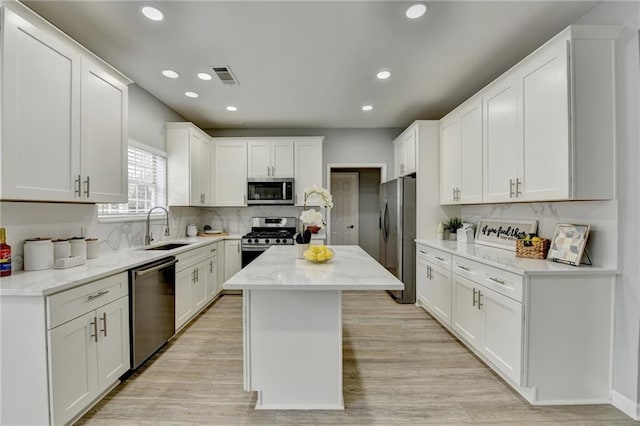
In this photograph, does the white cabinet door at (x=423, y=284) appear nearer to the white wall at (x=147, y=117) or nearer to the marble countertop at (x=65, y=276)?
the marble countertop at (x=65, y=276)

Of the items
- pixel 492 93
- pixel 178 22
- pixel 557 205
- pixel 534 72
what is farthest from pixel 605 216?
pixel 178 22

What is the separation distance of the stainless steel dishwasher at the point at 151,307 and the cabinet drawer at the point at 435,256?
9.16 feet

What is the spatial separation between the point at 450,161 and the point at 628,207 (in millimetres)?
1885

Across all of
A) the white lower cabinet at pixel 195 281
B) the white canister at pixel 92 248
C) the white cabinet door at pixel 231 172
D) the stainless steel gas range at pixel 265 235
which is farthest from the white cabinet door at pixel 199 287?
the white cabinet door at pixel 231 172

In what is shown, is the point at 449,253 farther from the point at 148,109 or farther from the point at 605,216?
the point at 148,109

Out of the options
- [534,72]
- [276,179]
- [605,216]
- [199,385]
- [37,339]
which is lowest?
[199,385]

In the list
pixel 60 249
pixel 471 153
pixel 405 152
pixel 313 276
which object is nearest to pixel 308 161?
pixel 405 152

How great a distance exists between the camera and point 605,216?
1.95 m

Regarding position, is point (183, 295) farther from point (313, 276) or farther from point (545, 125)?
point (545, 125)

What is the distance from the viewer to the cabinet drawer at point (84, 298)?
158 centimetres

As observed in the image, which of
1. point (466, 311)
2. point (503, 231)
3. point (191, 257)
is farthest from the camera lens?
point (191, 257)

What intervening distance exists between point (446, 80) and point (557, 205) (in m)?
1.71

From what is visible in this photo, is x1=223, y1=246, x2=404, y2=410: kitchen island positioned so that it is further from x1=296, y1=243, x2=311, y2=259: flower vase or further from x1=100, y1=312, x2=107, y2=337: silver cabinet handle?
x1=100, y1=312, x2=107, y2=337: silver cabinet handle

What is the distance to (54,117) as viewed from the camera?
1.86m
